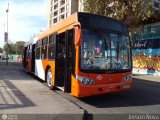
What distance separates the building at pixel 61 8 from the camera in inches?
3826

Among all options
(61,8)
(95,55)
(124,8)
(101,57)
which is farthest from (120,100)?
(61,8)

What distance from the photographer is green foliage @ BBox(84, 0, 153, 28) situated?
1023 inches

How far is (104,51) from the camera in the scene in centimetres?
1080

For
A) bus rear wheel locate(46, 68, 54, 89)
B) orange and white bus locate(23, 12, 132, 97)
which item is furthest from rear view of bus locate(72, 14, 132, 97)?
bus rear wheel locate(46, 68, 54, 89)

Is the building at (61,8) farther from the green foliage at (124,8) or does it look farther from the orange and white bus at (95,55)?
the orange and white bus at (95,55)

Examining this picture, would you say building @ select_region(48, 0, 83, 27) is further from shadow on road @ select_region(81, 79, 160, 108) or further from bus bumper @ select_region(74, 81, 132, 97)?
bus bumper @ select_region(74, 81, 132, 97)

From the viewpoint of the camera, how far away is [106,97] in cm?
1220

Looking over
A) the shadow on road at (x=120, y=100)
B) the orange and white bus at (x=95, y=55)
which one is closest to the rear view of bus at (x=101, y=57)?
the orange and white bus at (x=95, y=55)

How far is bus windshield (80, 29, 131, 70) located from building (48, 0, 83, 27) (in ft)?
263

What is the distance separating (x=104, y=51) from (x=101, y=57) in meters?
0.26

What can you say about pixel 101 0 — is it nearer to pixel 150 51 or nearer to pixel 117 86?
pixel 150 51

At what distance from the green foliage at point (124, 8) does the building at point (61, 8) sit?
211 ft

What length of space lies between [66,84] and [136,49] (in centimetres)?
2269

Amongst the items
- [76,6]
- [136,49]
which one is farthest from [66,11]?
[136,49]
